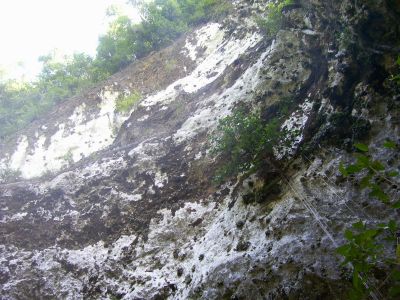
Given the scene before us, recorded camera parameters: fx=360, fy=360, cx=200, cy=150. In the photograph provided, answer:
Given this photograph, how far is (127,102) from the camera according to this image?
53.5 ft

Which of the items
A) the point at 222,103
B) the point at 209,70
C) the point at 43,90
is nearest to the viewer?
the point at 222,103

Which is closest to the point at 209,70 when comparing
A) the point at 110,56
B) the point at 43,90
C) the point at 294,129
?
the point at 294,129

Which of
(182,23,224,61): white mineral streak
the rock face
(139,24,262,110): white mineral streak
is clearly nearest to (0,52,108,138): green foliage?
the rock face

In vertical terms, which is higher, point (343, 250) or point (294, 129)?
point (294, 129)

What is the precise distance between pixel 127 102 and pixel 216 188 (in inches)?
339

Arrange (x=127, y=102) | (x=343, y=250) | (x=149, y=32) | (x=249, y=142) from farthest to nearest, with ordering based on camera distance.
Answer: (x=149, y=32), (x=127, y=102), (x=249, y=142), (x=343, y=250)

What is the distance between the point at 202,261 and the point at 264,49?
7962 millimetres

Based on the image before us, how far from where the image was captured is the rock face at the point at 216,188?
611cm

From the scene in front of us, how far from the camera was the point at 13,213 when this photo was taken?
11.2 metres

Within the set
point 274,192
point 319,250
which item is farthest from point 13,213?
point 319,250

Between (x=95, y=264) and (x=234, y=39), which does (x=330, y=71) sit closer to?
(x=95, y=264)

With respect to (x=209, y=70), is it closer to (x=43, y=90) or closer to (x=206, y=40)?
(x=206, y=40)

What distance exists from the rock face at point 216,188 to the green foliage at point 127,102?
20.2 inches

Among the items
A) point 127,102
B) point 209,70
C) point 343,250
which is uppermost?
point 127,102
